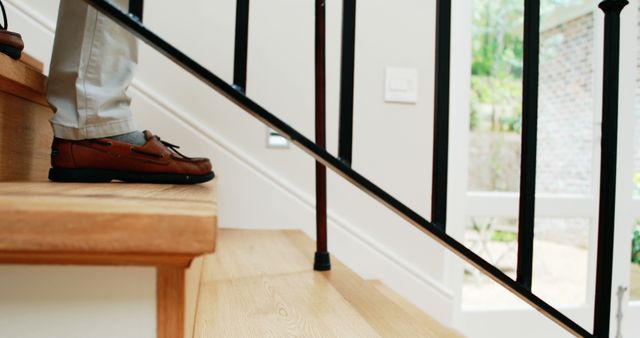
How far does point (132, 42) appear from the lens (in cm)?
71

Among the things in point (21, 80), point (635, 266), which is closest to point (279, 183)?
point (21, 80)

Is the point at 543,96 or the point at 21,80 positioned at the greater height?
the point at 543,96

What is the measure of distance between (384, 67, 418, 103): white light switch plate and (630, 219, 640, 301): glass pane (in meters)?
1.44

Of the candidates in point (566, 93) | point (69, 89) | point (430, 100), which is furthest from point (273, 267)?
point (566, 93)

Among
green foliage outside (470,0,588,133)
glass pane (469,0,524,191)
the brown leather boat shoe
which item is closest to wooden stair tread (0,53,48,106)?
the brown leather boat shoe

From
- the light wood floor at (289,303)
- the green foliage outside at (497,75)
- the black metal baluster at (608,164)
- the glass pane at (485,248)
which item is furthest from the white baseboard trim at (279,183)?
the green foliage outside at (497,75)

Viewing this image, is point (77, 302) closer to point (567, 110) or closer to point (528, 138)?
point (528, 138)

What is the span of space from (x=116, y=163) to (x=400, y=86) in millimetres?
1087

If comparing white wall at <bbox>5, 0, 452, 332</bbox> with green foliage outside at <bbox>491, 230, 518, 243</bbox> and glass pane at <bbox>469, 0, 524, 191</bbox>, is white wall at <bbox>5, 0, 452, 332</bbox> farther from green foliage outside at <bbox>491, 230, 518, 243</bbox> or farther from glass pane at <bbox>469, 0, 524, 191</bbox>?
glass pane at <bbox>469, 0, 524, 191</bbox>

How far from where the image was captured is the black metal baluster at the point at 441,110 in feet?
1.84

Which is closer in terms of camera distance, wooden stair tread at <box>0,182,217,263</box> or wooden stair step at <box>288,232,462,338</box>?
wooden stair tread at <box>0,182,217,263</box>

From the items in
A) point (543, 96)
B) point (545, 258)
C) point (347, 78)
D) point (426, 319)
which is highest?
point (543, 96)

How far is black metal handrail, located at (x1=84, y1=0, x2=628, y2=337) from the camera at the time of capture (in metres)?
0.47

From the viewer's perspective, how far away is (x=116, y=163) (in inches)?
26.7
